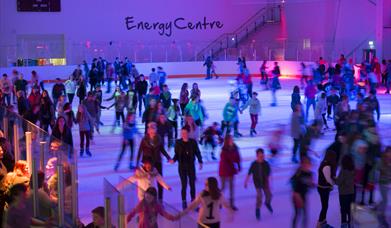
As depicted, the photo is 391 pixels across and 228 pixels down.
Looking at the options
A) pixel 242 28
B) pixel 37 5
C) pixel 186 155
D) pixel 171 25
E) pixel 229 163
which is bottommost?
pixel 229 163

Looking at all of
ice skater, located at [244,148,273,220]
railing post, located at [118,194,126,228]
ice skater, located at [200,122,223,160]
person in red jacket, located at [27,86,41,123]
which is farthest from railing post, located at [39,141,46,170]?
person in red jacket, located at [27,86,41,123]

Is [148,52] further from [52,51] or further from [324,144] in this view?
[324,144]

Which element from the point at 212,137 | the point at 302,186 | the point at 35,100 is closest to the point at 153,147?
the point at 302,186

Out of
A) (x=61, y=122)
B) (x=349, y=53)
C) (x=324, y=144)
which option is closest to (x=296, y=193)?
(x=61, y=122)

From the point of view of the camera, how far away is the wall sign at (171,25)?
133 feet

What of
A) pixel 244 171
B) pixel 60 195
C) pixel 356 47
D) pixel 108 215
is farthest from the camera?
pixel 356 47

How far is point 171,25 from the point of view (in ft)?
135

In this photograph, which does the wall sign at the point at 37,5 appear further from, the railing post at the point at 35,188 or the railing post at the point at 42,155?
the railing post at the point at 35,188

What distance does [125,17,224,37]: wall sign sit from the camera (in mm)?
40531

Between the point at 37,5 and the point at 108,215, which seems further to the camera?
the point at 37,5

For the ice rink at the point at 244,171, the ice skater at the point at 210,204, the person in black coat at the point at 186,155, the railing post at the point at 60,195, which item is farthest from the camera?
the person in black coat at the point at 186,155

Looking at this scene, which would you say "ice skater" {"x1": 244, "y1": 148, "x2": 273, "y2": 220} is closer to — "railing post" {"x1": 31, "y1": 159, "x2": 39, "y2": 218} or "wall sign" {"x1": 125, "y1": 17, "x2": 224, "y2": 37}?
"railing post" {"x1": 31, "y1": 159, "x2": 39, "y2": 218}

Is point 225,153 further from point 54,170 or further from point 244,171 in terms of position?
point 244,171

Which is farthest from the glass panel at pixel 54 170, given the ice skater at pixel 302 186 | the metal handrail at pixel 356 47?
the metal handrail at pixel 356 47
